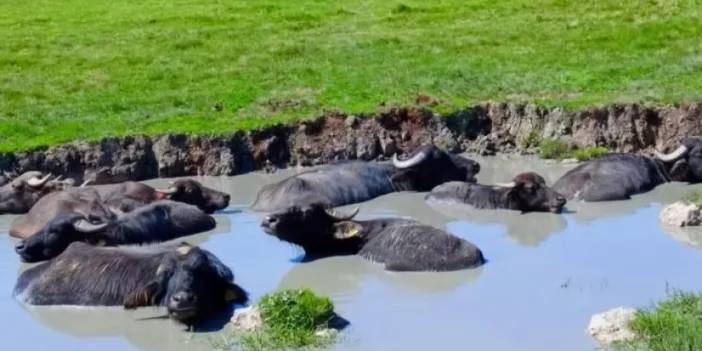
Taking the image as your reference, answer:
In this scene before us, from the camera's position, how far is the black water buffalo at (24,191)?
719 inches

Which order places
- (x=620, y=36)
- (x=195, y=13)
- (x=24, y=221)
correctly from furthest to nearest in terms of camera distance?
(x=195, y=13) < (x=620, y=36) < (x=24, y=221)

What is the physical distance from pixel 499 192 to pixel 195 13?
16.9 m

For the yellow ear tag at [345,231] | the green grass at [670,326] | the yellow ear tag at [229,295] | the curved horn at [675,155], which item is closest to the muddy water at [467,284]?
the yellow ear tag at [345,231]

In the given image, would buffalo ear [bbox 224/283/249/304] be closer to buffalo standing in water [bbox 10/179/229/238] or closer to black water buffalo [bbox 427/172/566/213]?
buffalo standing in water [bbox 10/179/229/238]

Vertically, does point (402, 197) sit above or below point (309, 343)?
below

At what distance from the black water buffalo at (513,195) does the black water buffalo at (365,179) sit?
3.03ft

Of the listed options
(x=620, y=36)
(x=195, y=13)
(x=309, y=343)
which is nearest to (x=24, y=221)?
(x=309, y=343)

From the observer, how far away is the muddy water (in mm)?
11930

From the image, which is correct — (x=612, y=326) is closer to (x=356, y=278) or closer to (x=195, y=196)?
(x=356, y=278)

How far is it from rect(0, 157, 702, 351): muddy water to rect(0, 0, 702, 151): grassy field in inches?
170

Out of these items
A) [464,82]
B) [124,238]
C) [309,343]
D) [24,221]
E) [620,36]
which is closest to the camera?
[309,343]

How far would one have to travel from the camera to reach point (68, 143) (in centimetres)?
2012

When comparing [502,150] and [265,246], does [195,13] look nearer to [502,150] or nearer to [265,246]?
[502,150]

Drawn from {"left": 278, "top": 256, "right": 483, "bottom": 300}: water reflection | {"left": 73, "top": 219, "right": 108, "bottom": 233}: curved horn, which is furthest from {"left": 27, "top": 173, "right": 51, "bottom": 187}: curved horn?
{"left": 278, "top": 256, "right": 483, "bottom": 300}: water reflection
